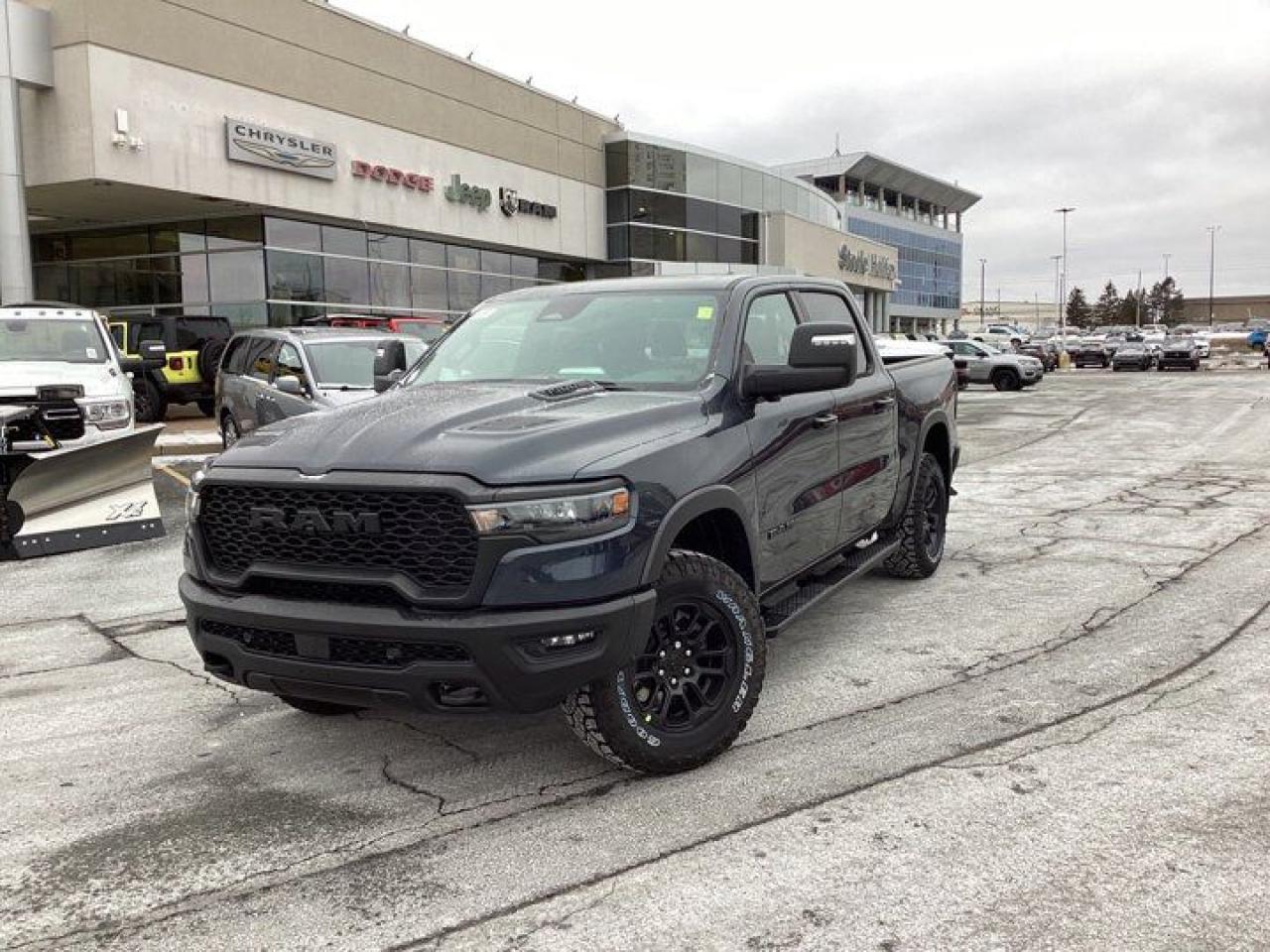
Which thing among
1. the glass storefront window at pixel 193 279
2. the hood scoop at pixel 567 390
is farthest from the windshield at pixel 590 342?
the glass storefront window at pixel 193 279

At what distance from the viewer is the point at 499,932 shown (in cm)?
280

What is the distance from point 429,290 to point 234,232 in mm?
6263

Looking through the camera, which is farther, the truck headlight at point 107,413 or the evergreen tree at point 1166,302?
the evergreen tree at point 1166,302

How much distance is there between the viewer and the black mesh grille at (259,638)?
3389 mm

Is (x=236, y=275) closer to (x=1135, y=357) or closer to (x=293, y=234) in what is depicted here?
(x=293, y=234)

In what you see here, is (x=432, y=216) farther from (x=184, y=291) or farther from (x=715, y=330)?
(x=715, y=330)

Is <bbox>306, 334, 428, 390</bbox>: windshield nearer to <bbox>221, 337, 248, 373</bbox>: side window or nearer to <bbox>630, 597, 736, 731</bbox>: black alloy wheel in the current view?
<bbox>221, 337, 248, 373</bbox>: side window

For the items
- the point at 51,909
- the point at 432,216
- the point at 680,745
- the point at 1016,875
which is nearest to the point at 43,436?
the point at 51,909

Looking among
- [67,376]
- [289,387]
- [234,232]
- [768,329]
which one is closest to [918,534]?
[768,329]

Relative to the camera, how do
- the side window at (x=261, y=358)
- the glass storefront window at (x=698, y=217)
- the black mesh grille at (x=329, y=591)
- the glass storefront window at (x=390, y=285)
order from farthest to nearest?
the glass storefront window at (x=698, y=217) < the glass storefront window at (x=390, y=285) < the side window at (x=261, y=358) < the black mesh grille at (x=329, y=591)

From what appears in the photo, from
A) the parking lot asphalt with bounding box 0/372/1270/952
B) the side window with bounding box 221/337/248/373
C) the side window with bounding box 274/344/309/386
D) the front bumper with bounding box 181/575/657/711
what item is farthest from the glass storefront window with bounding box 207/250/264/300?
the front bumper with bounding box 181/575/657/711

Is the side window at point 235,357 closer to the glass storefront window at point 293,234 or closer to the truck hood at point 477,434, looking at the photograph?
the truck hood at point 477,434

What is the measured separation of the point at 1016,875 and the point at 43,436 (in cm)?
Result: 828

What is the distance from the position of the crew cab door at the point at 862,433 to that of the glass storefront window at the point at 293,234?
21927 millimetres
